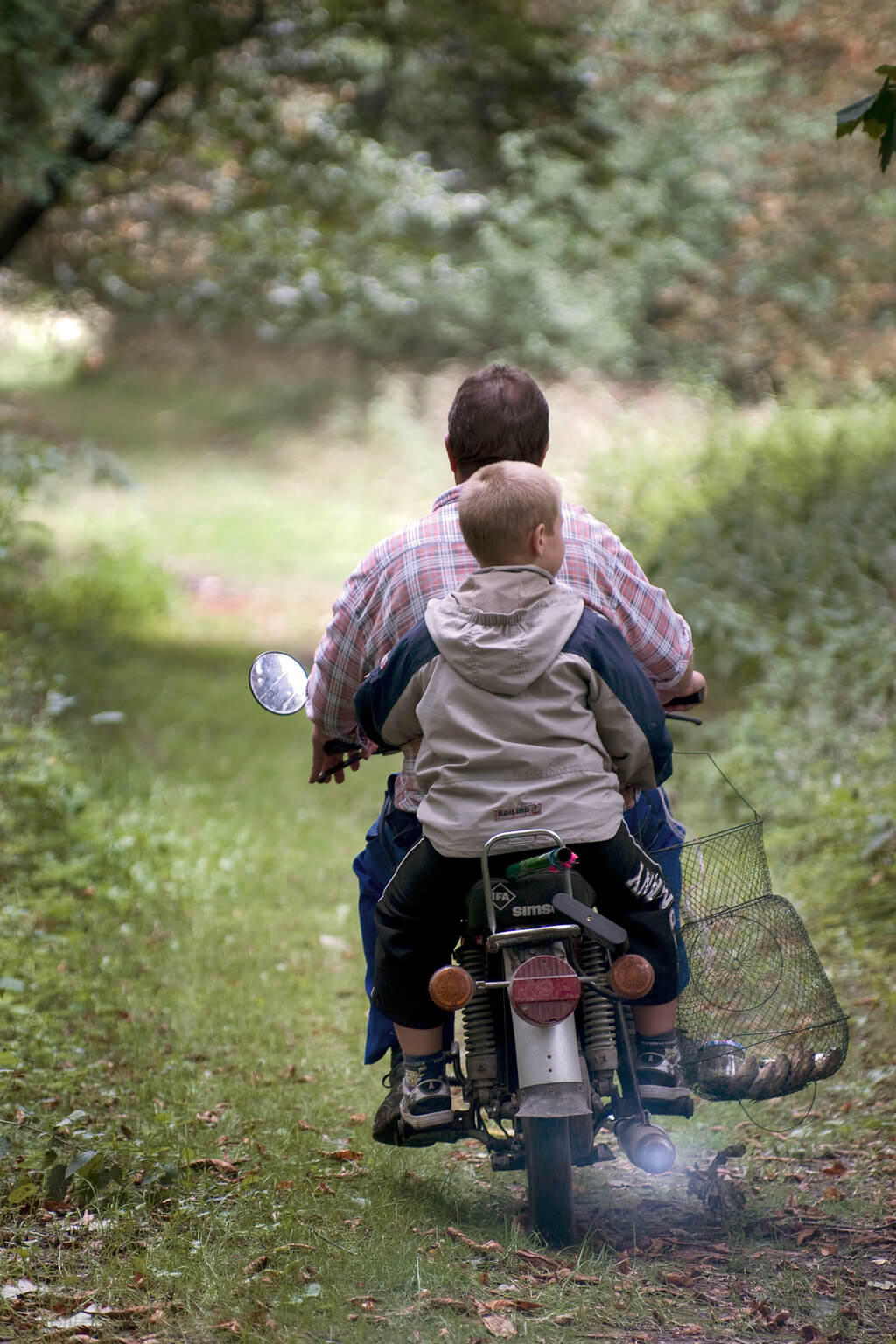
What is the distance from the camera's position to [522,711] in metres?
2.89

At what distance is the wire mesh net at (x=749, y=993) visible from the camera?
3291 millimetres

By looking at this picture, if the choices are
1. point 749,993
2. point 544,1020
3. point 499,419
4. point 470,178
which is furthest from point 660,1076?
point 470,178

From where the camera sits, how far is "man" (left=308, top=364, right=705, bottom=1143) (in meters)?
3.27

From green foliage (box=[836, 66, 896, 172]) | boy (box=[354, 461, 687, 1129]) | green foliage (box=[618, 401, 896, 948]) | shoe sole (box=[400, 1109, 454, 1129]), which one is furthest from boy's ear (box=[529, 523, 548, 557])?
green foliage (box=[618, 401, 896, 948])

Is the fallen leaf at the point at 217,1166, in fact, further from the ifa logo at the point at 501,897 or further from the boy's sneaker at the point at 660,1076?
the ifa logo at the point at 501,897

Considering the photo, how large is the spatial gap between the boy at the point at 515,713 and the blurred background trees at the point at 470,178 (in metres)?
7.67

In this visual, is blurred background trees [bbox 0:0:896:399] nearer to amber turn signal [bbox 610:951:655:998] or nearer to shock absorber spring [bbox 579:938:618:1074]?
shock absorber spring [bbox 579:938:618:1074]

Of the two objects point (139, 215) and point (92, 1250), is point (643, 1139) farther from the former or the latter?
point (139, 215)

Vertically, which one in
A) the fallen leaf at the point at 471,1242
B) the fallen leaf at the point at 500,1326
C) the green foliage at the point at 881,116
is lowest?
the fallen leaf at the point at 500,1326

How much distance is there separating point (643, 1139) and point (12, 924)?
3.10 metres

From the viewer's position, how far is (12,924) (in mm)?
5477

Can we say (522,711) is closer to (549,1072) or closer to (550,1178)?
(549,1072)

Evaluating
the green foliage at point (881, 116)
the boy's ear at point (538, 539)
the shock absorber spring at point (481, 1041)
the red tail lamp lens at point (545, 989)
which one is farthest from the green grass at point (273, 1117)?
the green foliage at point (881, 116)

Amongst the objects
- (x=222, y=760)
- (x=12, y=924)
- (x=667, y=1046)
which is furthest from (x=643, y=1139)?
(x=222, y=760)
